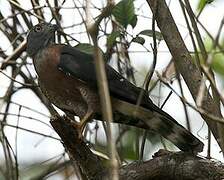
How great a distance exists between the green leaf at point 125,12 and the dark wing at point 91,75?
14.2 inches

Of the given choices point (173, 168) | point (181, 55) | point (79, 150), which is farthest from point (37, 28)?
point (173, 168)

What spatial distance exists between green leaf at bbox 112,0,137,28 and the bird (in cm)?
37

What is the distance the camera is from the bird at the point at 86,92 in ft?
12.5

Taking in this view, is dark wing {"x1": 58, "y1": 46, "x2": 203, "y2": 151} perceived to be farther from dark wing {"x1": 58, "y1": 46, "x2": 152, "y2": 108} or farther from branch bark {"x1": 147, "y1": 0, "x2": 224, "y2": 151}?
branch bark {"x1": 147, "y1": 0, "x2": 224, "y2": 151}

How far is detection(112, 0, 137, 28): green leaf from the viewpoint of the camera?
3.69 meters

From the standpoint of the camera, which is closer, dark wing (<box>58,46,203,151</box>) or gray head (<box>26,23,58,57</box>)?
dark wing (<box>58,46,203,151</box>)

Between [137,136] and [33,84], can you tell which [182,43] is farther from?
[33,84]

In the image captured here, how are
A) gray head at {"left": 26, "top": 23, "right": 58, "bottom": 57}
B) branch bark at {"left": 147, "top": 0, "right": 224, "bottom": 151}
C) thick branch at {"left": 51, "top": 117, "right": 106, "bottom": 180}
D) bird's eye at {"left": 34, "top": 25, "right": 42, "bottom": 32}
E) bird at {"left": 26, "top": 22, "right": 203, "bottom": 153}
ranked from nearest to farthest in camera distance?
branch bark at {"left": 147, "top": 0, "right": 224, "bottom": 151} < thick branch at {"left": 51, "top": 117, "right": 106, "bottom": 180} < bird at {"left": 26, "top": 22, "right": 203, "bottom": 153} < gray head at {"left": 26, "top": 23, "right": 58, "bottom": 57} < bird's eye at {"left": 34, "top": 25, "right": 42, "bottom": 32}

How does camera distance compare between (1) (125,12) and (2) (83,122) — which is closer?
(1) (125,12)

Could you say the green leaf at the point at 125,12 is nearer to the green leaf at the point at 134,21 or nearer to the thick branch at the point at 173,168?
the green leaf at the point at 134,21

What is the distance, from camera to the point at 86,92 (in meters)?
3.87

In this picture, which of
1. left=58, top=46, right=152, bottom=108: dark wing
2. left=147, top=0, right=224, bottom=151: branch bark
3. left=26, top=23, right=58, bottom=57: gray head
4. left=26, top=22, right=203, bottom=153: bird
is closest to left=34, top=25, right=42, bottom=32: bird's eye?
left=26, top=23, right=58, bottom=57: gray head

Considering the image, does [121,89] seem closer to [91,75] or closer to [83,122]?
[91,75]

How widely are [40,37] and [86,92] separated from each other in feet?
2.32
